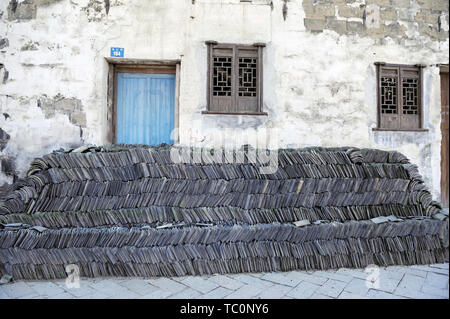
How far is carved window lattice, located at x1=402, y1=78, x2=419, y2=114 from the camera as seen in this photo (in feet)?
16.4

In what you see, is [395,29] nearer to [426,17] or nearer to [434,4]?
[426,17]

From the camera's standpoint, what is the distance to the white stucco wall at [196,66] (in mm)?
4383

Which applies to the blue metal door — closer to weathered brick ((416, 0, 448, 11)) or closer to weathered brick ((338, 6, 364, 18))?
weathered brick ((338, 6, 364, 18))

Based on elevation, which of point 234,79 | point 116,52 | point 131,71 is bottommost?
point 234,79

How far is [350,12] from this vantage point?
15.9ft

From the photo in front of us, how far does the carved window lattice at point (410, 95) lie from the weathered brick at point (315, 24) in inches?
74.6

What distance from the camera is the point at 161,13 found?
4484 millimetres

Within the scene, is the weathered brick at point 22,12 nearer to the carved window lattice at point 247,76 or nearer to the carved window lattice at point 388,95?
the carved window lattice at point 247,76

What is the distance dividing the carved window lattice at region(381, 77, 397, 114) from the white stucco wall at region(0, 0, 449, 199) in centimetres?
23

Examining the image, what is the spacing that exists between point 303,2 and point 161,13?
100 inches

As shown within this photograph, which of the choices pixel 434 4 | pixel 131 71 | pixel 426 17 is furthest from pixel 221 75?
pixel 434 4

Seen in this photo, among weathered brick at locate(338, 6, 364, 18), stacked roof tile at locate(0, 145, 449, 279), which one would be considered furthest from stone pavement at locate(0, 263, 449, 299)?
weathered brick at locate(338, 6, 364, 18)

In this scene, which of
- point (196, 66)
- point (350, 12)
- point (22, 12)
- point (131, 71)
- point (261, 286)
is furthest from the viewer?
point (350, 12)

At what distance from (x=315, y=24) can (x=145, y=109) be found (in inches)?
136
